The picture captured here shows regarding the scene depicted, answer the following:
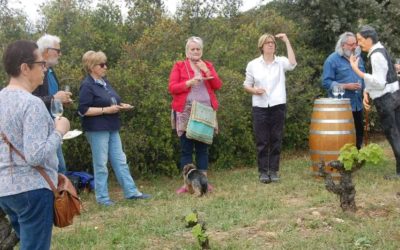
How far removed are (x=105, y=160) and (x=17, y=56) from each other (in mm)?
3243

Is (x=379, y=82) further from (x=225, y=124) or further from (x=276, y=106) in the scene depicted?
(x=225, y=124)

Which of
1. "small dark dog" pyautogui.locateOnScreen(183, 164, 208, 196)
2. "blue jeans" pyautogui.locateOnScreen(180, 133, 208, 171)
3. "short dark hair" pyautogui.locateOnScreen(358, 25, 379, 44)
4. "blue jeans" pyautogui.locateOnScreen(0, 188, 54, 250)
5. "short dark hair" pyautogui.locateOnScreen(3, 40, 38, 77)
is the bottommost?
"small dark dog" pyautogui.locateOnScreen(183, 164, 208, 196)

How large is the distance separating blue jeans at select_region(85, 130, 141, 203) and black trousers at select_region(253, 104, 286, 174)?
176cm

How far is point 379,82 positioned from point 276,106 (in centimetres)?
129

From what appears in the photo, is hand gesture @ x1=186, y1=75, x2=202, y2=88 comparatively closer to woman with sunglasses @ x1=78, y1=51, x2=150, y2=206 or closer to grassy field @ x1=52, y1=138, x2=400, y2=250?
woman with sunglasses @ x1=78, y1=51, x2=150, y2=206

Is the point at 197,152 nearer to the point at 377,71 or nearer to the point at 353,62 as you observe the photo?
the point at 353,62

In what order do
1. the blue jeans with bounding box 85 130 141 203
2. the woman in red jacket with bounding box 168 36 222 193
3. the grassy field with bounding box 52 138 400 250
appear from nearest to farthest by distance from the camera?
the grassy field with bounding box 52 138 400 250 < the blue jeans with bounding box 85 130 141 203 < the woman in red jacket with bounding box 168 36 222 193

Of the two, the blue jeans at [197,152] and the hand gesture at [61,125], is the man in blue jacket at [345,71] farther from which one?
the hand gesture at [61,125]

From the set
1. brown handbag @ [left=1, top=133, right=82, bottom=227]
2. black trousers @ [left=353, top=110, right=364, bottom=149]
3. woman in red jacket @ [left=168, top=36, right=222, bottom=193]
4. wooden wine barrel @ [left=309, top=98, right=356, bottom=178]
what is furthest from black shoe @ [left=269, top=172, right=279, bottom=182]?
brown handbag @ [left=1, top=133, right=82, bottom=227]

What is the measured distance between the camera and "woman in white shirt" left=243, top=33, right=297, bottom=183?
695cm

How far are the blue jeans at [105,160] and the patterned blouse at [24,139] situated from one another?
9.87 feet

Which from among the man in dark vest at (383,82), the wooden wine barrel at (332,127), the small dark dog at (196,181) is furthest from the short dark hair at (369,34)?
the small dark dog at (196,181)

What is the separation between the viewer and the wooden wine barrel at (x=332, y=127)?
689 cm

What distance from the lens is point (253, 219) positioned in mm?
5184
